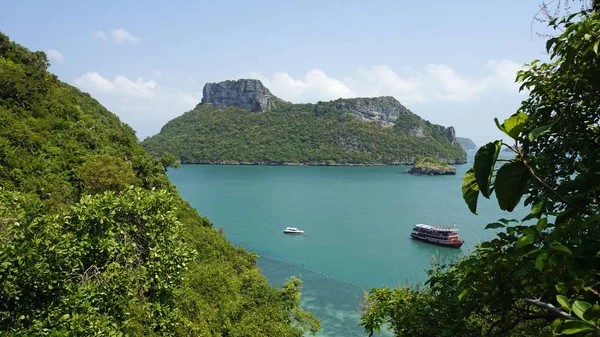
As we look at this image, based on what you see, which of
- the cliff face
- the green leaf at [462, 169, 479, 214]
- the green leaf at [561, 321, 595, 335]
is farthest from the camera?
the cliff face

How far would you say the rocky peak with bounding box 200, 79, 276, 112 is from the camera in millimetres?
140500

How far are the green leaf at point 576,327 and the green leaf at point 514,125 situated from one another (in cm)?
64

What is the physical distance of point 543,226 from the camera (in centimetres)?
142

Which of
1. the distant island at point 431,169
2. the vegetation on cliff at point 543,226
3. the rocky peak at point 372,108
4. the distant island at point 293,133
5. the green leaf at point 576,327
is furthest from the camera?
the rocky peak at point 372,108

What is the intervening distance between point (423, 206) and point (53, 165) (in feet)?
132

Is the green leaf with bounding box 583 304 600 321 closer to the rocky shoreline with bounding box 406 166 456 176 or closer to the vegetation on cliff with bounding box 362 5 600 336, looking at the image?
the vegetation on cliff with bounding box 362 5 600 336

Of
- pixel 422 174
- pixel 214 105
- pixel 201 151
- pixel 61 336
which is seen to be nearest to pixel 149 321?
pixel 61 336

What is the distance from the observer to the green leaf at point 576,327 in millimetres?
1063

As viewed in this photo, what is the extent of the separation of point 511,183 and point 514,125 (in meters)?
0.30

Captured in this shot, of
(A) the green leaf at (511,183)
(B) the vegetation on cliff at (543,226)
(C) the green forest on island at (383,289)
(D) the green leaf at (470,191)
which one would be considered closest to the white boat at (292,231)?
(C) the green forest on island at (383,289)

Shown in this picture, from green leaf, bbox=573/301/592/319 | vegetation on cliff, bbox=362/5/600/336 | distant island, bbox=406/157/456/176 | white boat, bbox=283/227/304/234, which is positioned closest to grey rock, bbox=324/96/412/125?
distant island, bbox=406/157/456/176

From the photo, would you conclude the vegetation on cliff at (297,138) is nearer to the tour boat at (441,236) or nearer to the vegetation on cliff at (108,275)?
the tour boat at (441,236)

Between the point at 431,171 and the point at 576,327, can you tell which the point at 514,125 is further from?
the point at 431,171

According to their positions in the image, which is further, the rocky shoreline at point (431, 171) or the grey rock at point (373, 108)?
the grey rock at point (373, 108)
